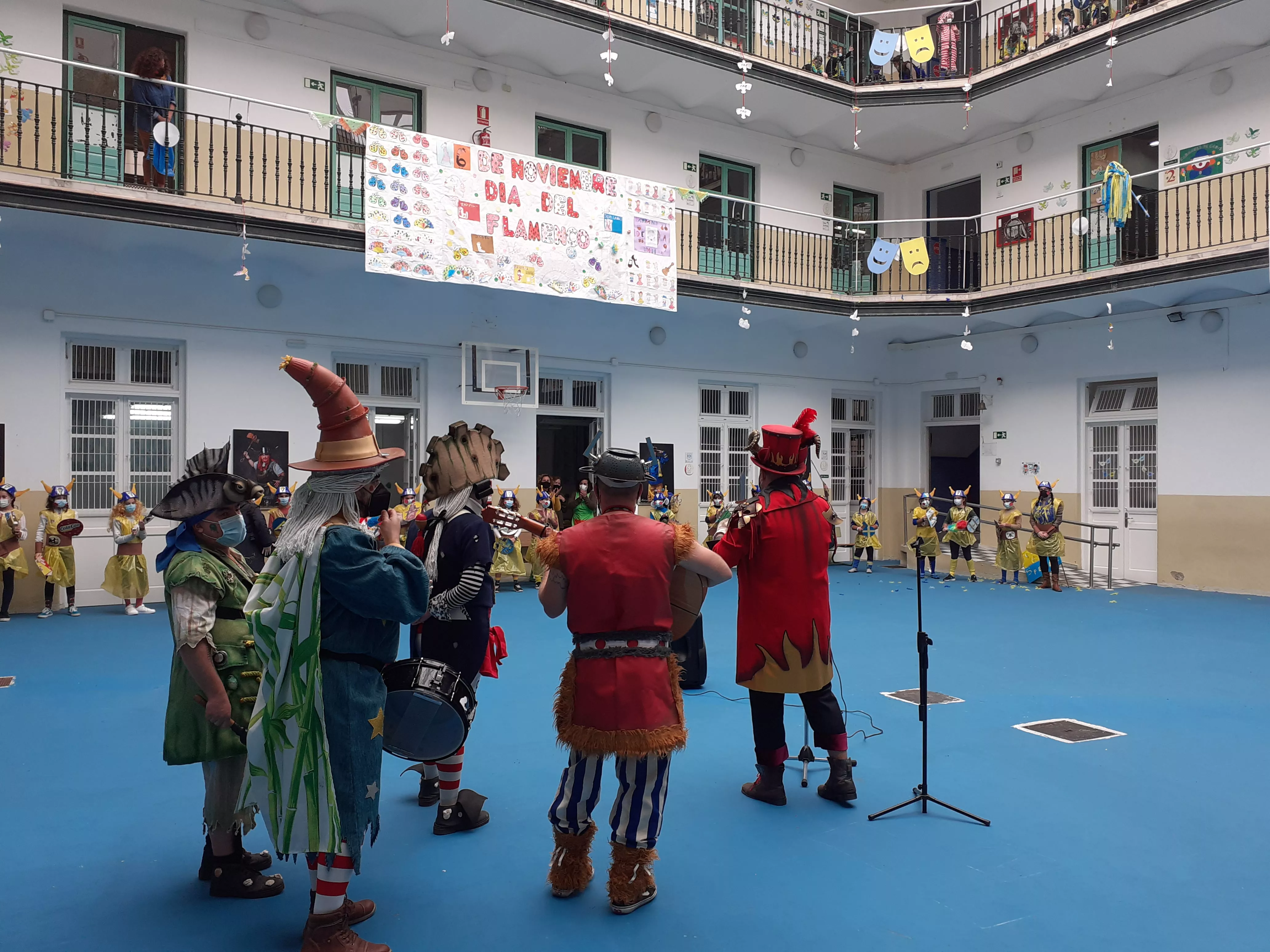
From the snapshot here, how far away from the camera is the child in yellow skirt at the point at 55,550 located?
9078 millimetres

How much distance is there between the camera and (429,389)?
1180cm

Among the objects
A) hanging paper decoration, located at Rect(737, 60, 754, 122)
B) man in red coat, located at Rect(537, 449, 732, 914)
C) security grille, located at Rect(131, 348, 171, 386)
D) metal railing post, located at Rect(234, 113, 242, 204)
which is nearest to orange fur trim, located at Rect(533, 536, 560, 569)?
man in red coat, located at Rect(537, 449, 732, 914)

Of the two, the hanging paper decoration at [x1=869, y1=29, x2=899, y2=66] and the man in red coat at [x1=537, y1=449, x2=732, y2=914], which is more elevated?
the hanging paper decoration at [x1=869, y1=29, x2=899, y2=66]

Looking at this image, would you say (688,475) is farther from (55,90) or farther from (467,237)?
(55,90)

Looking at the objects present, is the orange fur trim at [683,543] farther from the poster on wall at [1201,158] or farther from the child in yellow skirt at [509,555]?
the poster on wall at [1201,158]

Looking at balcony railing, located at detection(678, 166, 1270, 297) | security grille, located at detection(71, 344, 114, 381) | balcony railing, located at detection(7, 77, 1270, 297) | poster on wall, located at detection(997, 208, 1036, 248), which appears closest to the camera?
balcony railing, located at detection(7, 77, 1270, 297)

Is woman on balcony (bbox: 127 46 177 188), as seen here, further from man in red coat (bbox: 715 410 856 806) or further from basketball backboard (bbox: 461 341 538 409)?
man in red coat (bbox: 715 410 856 806)

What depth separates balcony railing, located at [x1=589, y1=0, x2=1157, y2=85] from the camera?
12.6 metres

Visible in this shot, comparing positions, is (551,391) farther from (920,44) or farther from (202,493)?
(202,493)

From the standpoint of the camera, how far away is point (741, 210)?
1410 cm

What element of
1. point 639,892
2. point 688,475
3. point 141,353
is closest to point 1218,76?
point 688,475

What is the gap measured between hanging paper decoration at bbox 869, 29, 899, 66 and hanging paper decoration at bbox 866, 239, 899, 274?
2609mm

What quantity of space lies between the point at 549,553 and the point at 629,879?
1184 mm

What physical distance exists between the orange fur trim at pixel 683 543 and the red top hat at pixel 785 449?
990 millimetres
